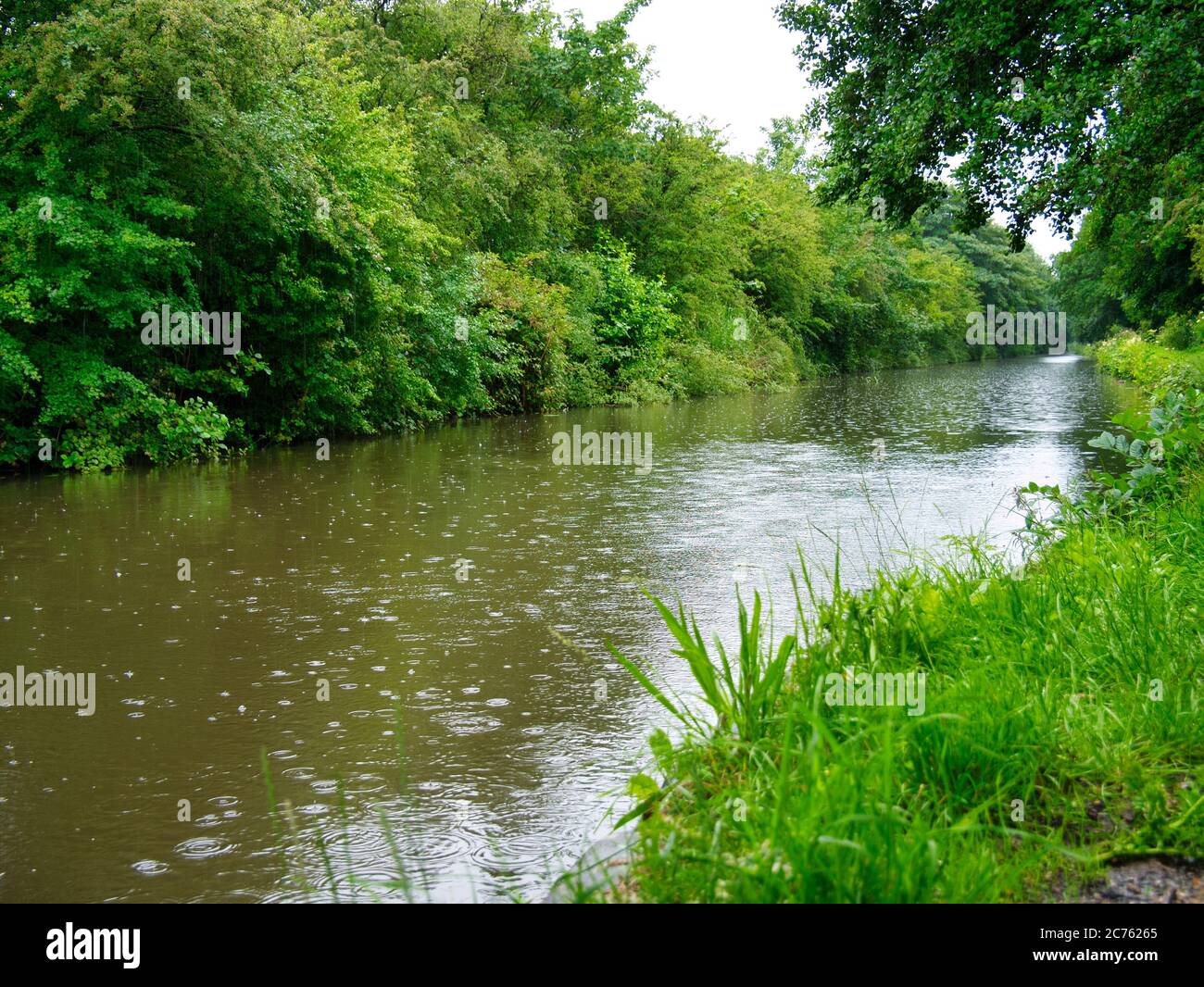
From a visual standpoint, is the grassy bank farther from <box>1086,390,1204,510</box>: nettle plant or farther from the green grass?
the green grass

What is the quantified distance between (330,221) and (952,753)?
1606cm

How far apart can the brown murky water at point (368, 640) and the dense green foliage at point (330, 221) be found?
2.40 meters

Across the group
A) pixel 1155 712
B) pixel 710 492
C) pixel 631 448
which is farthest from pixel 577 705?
pixel 631 448

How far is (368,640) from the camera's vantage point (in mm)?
6770

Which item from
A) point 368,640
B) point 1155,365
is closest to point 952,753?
point 368,640

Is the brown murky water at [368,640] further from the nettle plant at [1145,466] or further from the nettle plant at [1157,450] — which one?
the nettle plant at [1157,450]

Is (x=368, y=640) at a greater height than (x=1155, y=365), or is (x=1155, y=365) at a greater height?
(x=1155, y=365)

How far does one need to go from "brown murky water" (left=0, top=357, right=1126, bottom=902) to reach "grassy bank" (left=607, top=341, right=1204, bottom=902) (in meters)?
0.84

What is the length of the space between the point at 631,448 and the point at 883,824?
1704 cm

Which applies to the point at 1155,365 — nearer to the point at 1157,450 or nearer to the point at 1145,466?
the point at 1157,450

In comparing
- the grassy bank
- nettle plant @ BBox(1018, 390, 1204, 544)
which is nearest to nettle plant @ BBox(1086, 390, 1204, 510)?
nettle plant @ BBox(1018, 390, 1204, 544)

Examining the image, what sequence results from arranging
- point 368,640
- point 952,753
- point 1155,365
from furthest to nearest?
point 1155,365
point 368,640
point 952,753
